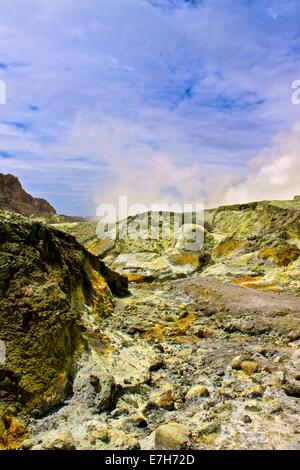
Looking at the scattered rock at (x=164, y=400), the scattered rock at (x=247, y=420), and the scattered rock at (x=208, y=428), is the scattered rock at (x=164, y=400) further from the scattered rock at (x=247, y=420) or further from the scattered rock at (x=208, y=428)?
the scattered rock at (x=247, y=420)

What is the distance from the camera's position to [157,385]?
9133 millimetres

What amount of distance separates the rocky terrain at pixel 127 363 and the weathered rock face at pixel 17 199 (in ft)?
344

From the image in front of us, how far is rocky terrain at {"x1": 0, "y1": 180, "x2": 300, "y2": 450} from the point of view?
6.84 meters

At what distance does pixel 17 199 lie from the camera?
121 meters

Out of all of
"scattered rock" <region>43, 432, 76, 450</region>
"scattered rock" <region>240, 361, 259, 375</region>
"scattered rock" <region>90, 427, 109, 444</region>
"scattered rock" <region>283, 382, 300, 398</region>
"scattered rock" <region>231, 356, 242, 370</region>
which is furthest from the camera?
"scattered rock" <region>231, 356, 242, 370</region>

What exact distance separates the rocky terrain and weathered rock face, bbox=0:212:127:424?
0.02 meters

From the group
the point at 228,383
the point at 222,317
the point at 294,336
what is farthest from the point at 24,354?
the point at 222,317

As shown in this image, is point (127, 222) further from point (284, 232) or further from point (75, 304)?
point (75, 304)

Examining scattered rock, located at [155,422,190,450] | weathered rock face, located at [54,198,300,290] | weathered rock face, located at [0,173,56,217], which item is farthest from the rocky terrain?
weathered rock face, located at [0,173,56,217]

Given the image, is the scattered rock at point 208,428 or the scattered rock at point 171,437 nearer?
the scattered rock at point 171,437

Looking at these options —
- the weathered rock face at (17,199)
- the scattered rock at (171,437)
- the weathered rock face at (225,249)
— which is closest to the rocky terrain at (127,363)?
the scattered rock at (171,437)

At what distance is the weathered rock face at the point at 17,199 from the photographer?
4576 inches

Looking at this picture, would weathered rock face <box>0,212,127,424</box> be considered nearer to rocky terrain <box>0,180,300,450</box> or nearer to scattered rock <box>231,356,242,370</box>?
rocky terrain <box>0,180,300,450</box>
